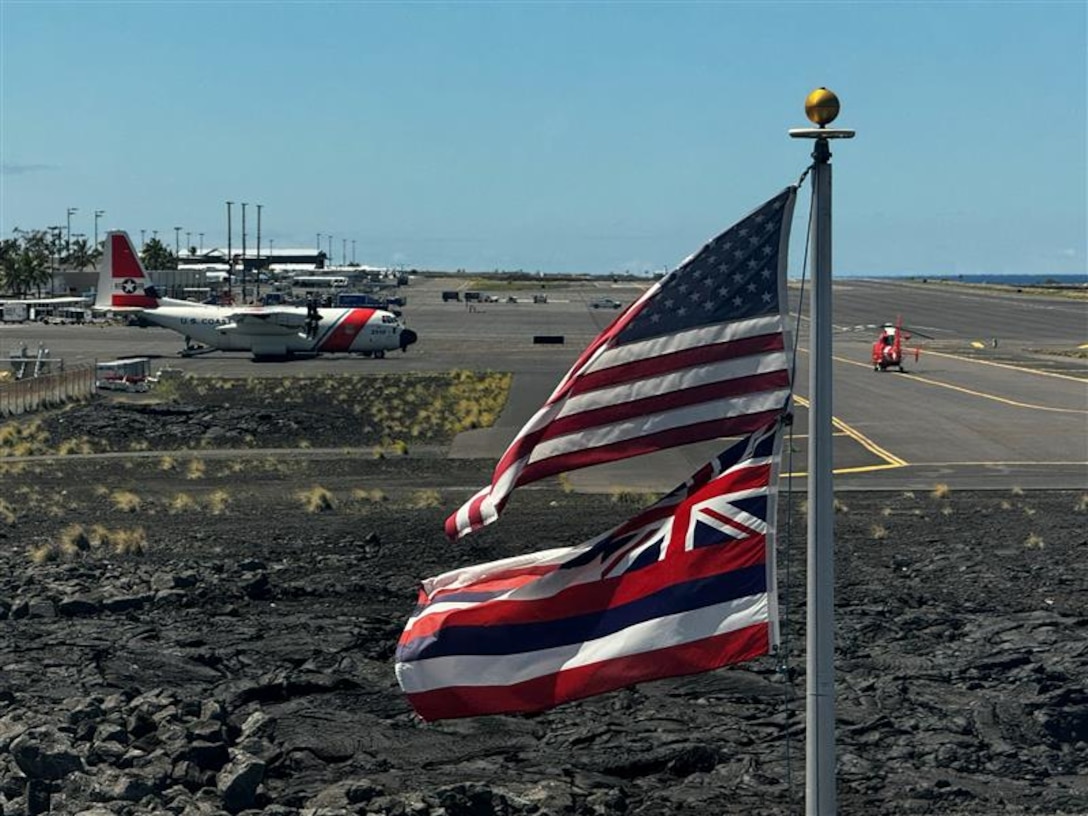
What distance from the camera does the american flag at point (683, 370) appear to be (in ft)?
32.2

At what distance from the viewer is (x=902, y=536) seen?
31.1 meters

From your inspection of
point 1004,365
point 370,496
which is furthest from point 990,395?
point 370,496

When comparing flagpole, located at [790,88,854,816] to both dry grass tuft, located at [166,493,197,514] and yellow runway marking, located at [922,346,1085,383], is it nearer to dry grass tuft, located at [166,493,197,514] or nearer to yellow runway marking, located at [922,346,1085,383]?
dry grass tuft, located at [166,493,197,514]

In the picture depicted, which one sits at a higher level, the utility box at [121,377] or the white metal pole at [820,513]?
the white metal pole at [820,513]

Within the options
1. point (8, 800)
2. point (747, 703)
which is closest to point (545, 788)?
point (747, 703)

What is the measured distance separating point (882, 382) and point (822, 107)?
6060 cm

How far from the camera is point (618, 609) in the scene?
10.3 metres

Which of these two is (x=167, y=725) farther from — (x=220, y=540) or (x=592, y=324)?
(x=592, y=324)

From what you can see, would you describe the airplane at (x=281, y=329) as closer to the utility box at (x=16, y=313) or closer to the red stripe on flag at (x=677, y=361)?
the utility box at (x=16, y=313)

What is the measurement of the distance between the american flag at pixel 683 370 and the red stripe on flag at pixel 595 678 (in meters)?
1.26

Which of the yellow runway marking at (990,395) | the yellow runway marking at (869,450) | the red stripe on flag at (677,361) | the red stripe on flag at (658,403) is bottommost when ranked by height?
the yellow runway marking at (869,450)

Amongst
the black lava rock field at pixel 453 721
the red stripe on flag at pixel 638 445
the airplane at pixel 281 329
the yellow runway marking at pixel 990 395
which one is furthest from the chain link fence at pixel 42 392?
the red stripe on flag at pixel 638 445

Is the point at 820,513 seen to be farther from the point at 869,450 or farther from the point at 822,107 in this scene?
the point at 869,450

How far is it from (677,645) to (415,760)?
8274mm
